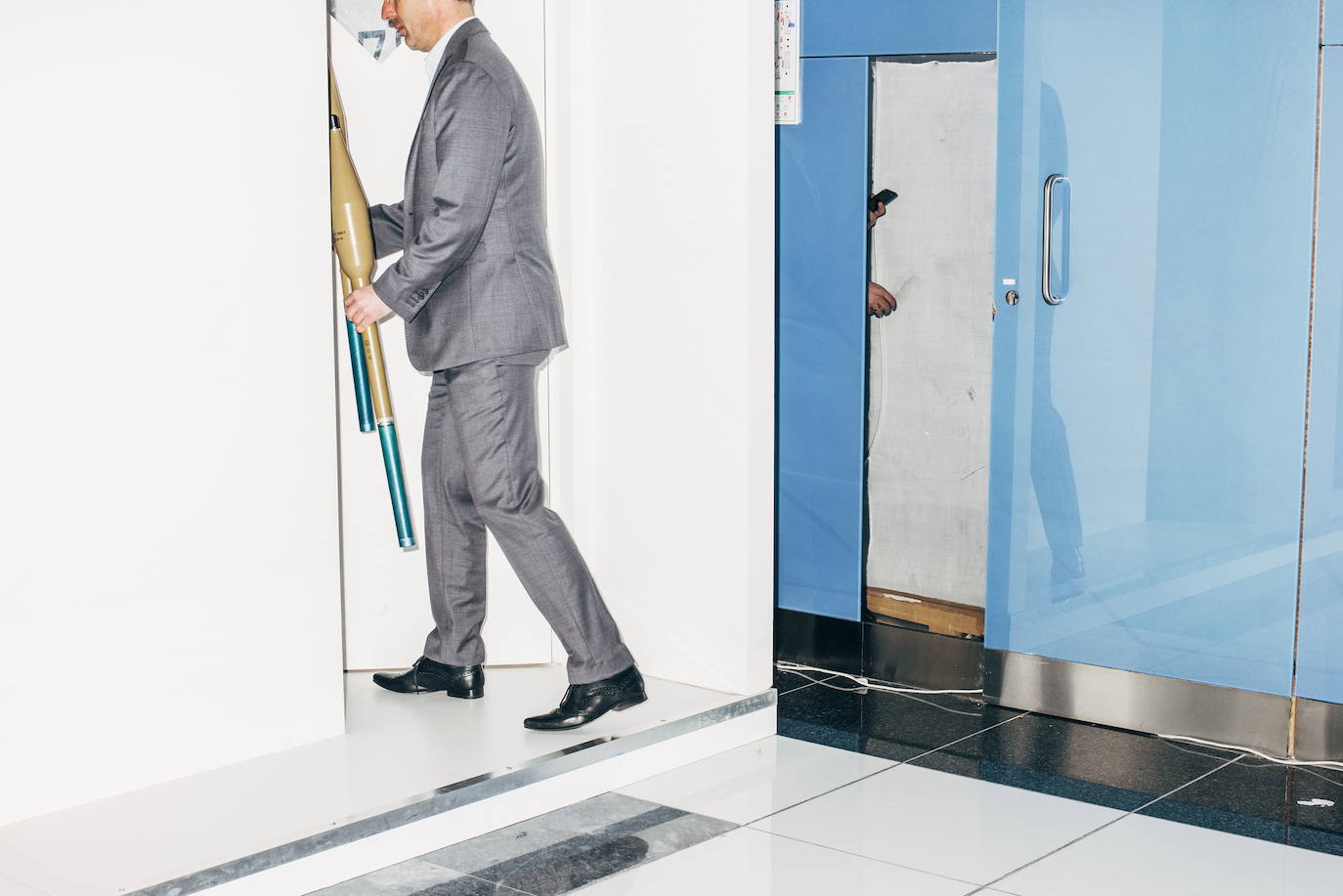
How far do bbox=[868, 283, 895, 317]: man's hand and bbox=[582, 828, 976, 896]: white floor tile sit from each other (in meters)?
1.60

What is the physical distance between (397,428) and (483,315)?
40 cm

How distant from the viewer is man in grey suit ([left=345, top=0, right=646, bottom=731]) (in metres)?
3.18

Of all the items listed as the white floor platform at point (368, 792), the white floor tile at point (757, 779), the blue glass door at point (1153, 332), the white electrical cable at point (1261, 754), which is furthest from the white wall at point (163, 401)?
the white electrical cable at point (1261, 754)

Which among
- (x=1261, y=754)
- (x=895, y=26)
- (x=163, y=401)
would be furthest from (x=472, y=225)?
(x=1261, y=754)

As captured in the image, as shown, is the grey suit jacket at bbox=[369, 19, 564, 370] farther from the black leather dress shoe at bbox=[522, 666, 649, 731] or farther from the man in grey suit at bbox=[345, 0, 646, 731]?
the black leather dress shoe at bbox=[522, 666, 649, 731]

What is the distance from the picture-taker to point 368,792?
9.16 ft

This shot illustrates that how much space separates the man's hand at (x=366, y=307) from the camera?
3.21m

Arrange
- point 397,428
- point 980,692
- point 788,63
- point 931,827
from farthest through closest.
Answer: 1. point 980,692
2. point 788,63
3. point 397,428
4. point 931,827

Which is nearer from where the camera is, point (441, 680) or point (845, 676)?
point (441, 680)

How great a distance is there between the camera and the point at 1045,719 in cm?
366

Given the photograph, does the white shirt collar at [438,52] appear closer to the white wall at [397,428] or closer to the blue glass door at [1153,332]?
the white wall at [397,428]

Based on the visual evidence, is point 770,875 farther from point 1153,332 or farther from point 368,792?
point 1153,332

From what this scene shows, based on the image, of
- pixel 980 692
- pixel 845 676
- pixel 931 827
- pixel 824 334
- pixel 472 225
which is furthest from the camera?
pixel 845 676

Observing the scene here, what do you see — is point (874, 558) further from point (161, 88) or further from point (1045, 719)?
point (161, 88)
